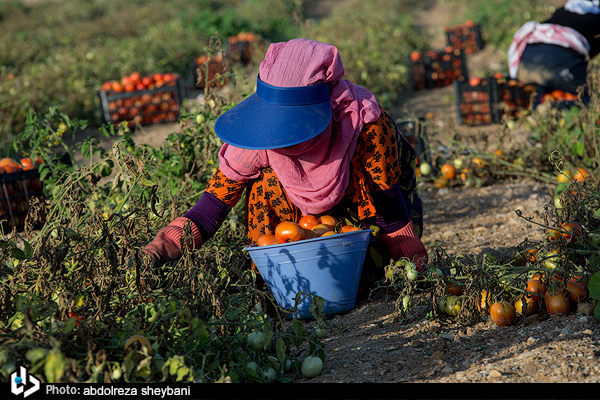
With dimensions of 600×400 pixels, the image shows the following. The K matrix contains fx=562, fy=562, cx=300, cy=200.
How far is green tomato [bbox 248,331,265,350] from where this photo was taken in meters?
1.63

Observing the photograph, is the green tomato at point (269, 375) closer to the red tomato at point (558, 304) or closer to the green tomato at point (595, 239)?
the red tomato at point (558, 304)

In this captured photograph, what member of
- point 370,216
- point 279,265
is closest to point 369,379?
point 279,265

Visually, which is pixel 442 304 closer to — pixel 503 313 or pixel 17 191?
pixel 503 313

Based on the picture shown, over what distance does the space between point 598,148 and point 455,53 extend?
4134mm

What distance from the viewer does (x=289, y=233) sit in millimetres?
2072

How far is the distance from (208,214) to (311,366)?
2.64ft

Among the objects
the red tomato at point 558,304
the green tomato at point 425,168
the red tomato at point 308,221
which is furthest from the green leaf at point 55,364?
the green tomato at point 425,168

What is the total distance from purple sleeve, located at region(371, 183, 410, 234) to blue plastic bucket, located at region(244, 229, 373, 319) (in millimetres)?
217

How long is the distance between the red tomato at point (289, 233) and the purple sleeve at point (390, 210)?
375 millimetres

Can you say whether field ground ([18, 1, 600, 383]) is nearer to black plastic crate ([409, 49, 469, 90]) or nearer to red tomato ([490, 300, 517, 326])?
red tomato ([490, 300, 517, 326])

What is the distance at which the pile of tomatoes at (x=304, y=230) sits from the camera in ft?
6.81

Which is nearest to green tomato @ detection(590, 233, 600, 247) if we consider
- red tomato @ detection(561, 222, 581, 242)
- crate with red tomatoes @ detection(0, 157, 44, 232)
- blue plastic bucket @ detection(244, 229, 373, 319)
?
red tomato @ detection(561, 222, 581, 242)

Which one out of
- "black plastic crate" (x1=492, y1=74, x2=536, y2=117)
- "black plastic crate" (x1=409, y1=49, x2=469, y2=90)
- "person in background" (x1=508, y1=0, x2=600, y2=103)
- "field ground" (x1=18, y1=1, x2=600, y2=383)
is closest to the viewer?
"field ground" (x1=18, y1=1, x2=600, y2=383)

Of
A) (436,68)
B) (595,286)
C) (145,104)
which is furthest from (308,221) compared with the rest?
(436,68)
